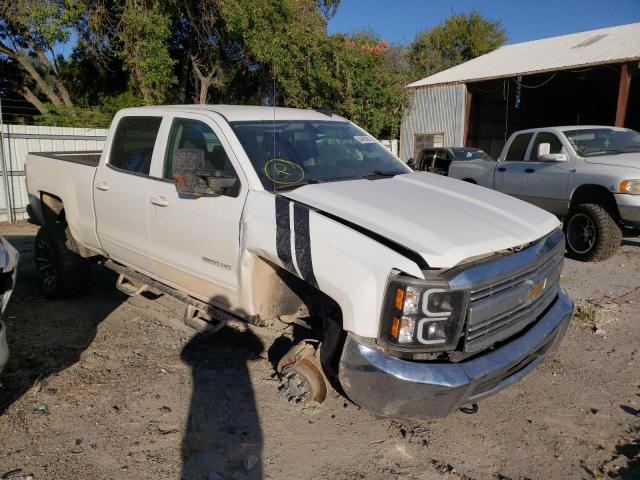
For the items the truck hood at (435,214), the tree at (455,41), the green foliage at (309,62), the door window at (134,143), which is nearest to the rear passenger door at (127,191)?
the door window at (134,143)

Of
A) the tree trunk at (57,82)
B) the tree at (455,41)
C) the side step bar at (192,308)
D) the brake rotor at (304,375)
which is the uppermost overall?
the tree at (455,41)

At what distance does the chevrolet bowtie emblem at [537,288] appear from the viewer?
3.05 metres

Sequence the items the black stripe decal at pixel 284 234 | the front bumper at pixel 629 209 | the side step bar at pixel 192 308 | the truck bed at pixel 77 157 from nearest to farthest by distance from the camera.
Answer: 1. the black stripe decal at pixel 284 234
2. the side step bar at pixel 192 308
3. the truck bed at pixel 77 157
4. the front bumper at pixel 629 209

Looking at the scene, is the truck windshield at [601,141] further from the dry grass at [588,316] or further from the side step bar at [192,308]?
the side step bar at [192,308]

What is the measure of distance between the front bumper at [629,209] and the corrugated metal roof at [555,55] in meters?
11.5

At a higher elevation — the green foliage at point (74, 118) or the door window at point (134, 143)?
the green foliage at point (74, 118)

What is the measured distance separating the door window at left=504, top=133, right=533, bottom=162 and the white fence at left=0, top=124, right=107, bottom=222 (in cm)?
872

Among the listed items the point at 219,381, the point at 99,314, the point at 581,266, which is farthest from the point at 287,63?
the point at 219,381

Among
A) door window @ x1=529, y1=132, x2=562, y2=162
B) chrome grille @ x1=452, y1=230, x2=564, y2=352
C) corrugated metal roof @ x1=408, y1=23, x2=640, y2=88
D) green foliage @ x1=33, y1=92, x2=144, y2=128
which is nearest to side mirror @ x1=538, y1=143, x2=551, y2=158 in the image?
door window @ x1=529, y1=132, x2=562, y2=162

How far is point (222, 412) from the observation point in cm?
345

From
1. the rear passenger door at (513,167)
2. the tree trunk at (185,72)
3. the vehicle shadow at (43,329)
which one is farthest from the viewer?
the tree trunk at (185,72)

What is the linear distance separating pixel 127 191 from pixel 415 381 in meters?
2.92

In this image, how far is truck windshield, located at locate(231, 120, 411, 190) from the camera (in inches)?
141

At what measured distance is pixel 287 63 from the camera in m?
16.5
